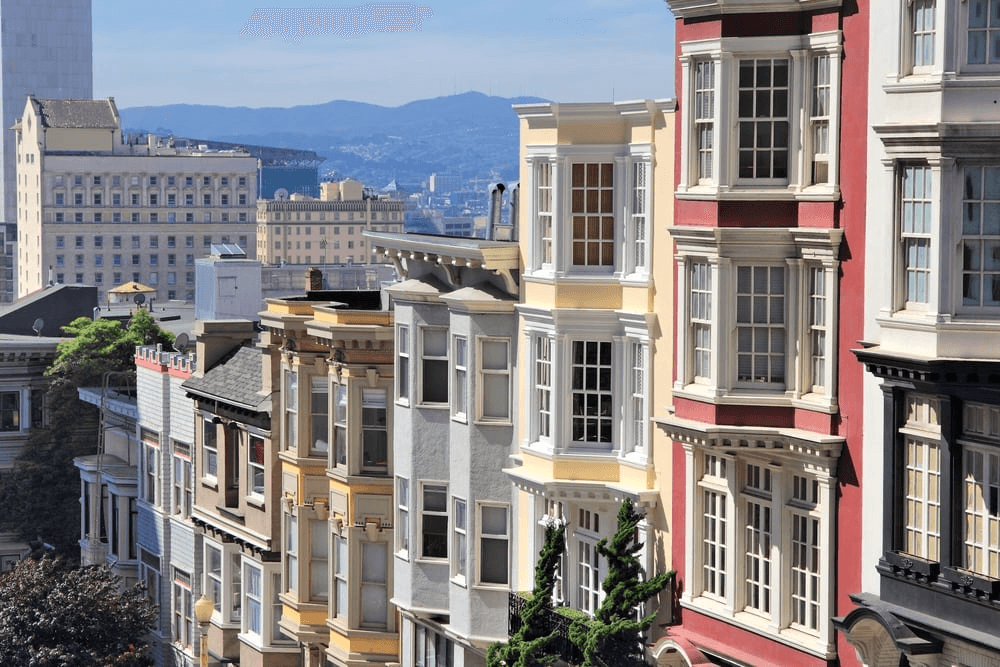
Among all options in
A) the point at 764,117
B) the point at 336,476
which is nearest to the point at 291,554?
the point at 336,476

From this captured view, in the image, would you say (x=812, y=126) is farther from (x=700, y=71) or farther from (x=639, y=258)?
(x=639, y=258)

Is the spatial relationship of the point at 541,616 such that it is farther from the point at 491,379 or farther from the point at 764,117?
the point at 764,117

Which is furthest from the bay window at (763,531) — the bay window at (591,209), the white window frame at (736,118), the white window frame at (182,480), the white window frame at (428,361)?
the white window frame at (182,480)

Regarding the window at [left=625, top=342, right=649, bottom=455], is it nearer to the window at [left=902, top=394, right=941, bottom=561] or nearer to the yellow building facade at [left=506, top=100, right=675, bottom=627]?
the yellow building facade at [left=506, top=100, right=675, bottom=627]

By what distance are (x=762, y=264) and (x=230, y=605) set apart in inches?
1148

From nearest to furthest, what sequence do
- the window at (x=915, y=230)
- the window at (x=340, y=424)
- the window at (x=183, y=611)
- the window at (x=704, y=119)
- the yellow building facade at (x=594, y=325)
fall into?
the window at (x=915, y=230), the window at (x=704, y=119), the yellow building facade at (x=594, y=325), the window at (x=340, y=424), the window at (x=183, y=611)

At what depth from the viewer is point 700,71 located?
104 feet

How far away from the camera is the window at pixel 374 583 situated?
46312mm

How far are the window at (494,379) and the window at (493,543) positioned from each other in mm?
1772

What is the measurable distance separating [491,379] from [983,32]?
14390mm

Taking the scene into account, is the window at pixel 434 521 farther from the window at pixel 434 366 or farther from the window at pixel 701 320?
the window at pixel 701 320

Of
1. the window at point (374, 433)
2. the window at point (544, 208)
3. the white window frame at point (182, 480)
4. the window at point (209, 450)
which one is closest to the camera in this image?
the window at point (544, 208)

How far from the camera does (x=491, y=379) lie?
3931 cm

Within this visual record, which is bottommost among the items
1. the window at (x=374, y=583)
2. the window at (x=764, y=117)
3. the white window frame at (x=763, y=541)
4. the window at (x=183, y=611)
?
the window at (x=183, y=611)
